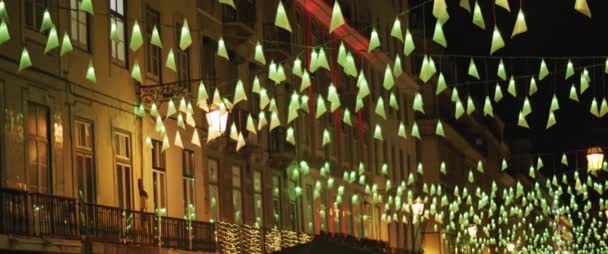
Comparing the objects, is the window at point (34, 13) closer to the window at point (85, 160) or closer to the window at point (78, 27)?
the window at point (78, 27)

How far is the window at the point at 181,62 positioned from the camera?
30019mm

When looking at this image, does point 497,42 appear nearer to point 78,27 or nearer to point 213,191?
point 78,27

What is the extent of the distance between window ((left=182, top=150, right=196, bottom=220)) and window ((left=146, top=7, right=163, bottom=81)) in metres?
2.42

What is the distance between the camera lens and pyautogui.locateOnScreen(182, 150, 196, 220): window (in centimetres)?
3031

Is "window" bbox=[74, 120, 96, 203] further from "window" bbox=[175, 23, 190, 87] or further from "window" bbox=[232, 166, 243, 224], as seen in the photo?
"window" bbox=[232, 166, 243, 224]

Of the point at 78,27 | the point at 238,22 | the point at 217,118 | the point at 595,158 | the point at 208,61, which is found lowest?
the point at 595,158

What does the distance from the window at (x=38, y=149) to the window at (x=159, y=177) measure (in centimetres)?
514

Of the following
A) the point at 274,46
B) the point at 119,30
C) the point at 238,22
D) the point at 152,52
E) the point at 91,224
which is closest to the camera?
the point at 91,224

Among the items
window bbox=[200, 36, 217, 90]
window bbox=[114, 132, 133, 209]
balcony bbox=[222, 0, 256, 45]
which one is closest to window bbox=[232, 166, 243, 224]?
window bbox=[200, 36, 217, 90]

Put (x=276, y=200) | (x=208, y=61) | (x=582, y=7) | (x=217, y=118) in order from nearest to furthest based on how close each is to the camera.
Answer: (x=582, y=7), (x=217, y=118), (x=208, y=61), (x=276, y=200)

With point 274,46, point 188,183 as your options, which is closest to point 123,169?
point 188,183

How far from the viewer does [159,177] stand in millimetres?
28672

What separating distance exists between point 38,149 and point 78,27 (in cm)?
300

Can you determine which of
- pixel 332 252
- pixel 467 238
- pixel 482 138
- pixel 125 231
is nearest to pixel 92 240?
pixel 125 231
